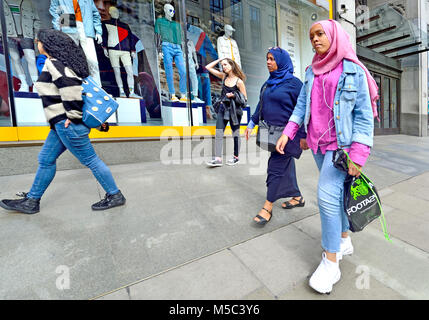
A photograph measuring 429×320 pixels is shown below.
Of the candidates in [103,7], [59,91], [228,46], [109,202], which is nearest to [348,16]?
[228,46]

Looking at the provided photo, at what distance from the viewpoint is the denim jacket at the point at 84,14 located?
15.0 ft

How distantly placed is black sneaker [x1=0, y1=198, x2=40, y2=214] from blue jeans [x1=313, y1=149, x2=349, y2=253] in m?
2.77

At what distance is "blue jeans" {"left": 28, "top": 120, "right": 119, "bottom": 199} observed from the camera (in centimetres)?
224

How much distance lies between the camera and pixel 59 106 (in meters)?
2.19

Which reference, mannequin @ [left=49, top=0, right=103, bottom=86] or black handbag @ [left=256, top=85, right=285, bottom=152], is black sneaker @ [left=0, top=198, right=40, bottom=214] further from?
mannequin @ [left=49, top=0, right=103, bottom=86]

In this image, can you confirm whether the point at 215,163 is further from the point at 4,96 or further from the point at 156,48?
the point at 4,96

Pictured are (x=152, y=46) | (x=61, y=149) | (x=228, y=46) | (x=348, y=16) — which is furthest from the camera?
(x=348, y=16)

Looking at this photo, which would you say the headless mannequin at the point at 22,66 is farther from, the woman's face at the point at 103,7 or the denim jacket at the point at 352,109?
the denim jacket at the point at 352,109

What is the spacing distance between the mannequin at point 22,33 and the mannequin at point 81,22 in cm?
39

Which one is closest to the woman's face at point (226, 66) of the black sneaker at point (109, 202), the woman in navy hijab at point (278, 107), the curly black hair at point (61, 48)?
the woman in navy hijab at point (278, 107)

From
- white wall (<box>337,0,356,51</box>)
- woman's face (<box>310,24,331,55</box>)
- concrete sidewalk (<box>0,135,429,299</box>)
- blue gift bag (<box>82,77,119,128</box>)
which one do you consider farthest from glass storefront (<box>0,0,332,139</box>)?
woman's face (<box>310,24,331,55</box>)

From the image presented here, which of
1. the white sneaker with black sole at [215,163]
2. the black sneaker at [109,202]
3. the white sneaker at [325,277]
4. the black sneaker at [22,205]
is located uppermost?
the white sneaker with black sole at [215,163]

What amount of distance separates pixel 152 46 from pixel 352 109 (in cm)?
559

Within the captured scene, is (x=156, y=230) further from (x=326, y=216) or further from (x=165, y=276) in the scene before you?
(x=326, y=216)
